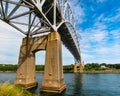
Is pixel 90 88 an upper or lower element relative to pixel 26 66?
lower

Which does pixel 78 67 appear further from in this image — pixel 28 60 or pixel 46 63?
pixel 46 63

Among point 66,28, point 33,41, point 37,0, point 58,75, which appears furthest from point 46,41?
point 66,28

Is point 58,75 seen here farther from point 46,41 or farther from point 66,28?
point 66,28

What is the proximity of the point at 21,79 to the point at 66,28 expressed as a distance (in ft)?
51.4

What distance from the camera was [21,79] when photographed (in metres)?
20.8

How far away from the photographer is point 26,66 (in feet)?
69.2

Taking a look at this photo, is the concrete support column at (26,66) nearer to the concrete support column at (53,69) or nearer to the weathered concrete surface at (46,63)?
the weathered concrete surface at (46,63)

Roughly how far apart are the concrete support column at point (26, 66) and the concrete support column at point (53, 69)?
3072mm

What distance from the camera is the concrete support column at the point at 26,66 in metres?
20.7

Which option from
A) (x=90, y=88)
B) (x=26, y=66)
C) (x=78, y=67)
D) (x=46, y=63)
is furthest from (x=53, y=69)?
(x=78, y=67)

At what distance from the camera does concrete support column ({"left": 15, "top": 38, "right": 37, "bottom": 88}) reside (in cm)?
2065

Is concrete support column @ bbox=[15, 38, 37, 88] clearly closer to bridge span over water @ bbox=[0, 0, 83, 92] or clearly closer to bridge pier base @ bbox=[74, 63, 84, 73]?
bridge span over water @ bbox=[0, 0, 83, 92]

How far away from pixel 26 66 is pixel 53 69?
15.1ft

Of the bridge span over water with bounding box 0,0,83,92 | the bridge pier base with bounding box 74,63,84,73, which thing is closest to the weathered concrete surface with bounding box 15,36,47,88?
the bridge span over water with bounding box 0,0,83,92
